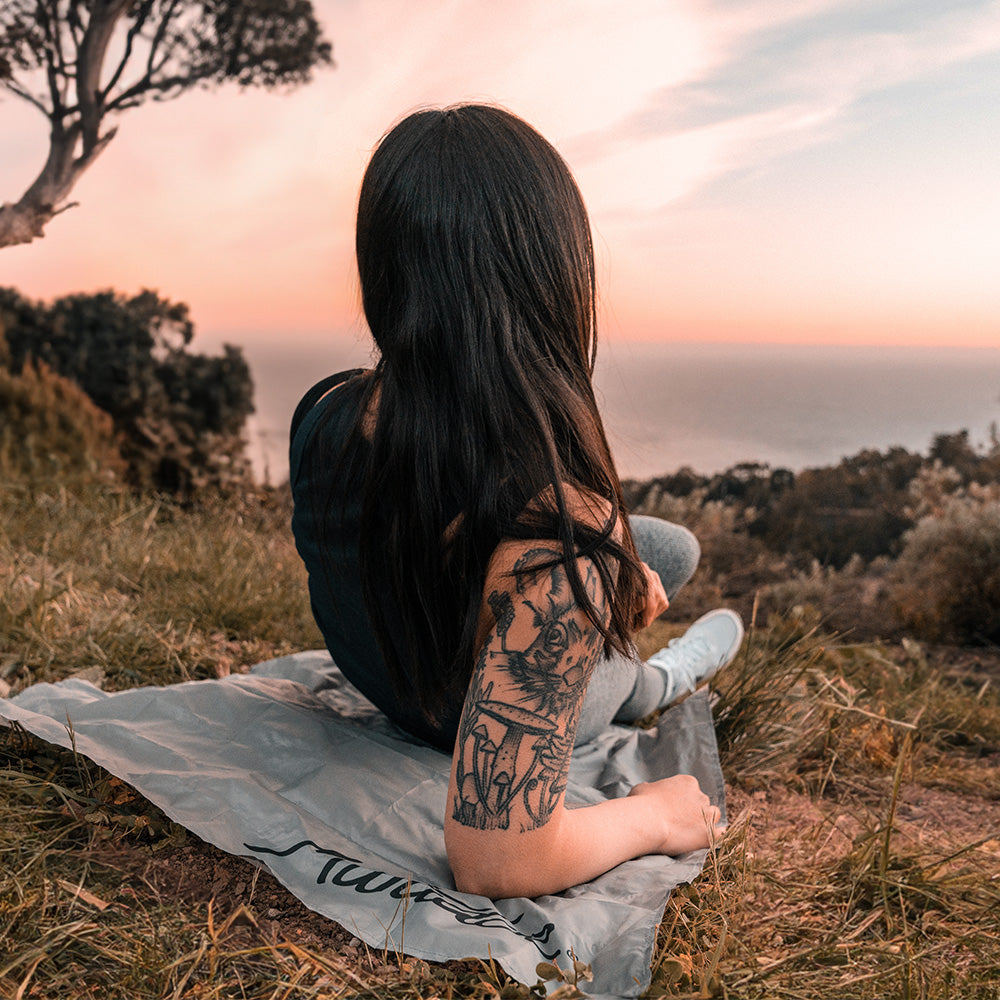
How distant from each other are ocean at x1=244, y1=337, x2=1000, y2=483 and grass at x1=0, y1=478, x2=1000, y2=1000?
2675 millimetres

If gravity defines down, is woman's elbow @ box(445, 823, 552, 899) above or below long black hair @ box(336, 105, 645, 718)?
below

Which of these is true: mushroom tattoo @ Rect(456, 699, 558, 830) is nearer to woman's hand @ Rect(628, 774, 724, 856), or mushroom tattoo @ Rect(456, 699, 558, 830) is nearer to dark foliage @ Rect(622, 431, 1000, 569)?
woman's hand @ Rect(628, 774, 724, 856)

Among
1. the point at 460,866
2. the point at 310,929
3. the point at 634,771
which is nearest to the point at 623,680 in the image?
the point at 634,771

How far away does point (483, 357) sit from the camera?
1.20 meters

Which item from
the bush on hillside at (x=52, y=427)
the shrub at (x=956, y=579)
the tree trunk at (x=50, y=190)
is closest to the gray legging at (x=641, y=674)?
the shrub at (x=956, y=579)

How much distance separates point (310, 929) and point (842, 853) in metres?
1.06

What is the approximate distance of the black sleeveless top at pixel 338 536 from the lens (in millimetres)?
1452

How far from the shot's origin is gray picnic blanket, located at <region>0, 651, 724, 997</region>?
49.7 inches

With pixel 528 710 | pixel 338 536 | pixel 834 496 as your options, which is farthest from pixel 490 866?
pixel 834 496

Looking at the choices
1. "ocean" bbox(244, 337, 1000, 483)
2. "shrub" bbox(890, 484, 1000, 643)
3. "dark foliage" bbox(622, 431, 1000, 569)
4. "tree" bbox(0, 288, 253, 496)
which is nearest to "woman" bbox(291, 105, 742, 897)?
"shrub" bbox(890, 484, 1000, 643)

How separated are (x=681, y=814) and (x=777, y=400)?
438 centimetres

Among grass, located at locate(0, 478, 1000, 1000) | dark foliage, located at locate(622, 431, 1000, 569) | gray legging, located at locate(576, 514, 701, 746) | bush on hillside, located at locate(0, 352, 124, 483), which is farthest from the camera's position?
dark foliage, located at locate(622, 431, 1000, 569)

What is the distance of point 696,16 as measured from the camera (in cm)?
407

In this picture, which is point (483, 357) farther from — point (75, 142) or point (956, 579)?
point (75, 142)
